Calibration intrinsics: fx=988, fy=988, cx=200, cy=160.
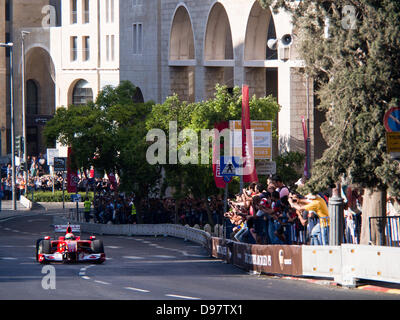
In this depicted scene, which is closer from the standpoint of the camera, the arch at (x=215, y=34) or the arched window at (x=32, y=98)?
the arch at (x=215, y=34)

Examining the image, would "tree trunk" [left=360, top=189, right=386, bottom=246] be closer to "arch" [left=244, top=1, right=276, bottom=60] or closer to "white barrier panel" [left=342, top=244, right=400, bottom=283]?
"white barrier panel" [left=342, top=244, right=400, bottom=283]

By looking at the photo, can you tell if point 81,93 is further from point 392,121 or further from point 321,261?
point 392,121

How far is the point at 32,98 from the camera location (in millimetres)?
96750

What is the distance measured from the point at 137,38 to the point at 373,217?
49226 millimetres

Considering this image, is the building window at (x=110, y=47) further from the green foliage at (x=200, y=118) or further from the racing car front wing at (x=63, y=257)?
the racing car front wing at (x=63, y=257)

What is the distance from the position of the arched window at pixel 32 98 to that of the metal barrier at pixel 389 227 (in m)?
78.3

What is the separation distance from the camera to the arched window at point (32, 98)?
96125 millimetres

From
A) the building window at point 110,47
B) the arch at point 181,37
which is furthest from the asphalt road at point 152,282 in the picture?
the building window at point 110,47

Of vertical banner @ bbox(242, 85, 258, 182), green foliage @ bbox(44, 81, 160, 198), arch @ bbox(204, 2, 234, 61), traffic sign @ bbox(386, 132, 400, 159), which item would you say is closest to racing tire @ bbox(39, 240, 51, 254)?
vertical banner @ bbox(242, 85, 258, 182)

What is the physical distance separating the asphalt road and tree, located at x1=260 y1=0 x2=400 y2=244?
2655 mm

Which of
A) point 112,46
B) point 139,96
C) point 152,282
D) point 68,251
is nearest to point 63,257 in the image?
point 68,251

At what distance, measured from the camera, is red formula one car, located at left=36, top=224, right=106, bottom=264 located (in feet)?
86.3

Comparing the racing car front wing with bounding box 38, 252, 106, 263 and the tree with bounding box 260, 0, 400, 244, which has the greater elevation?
the tree with bounding box 260, 0, 400, 244
